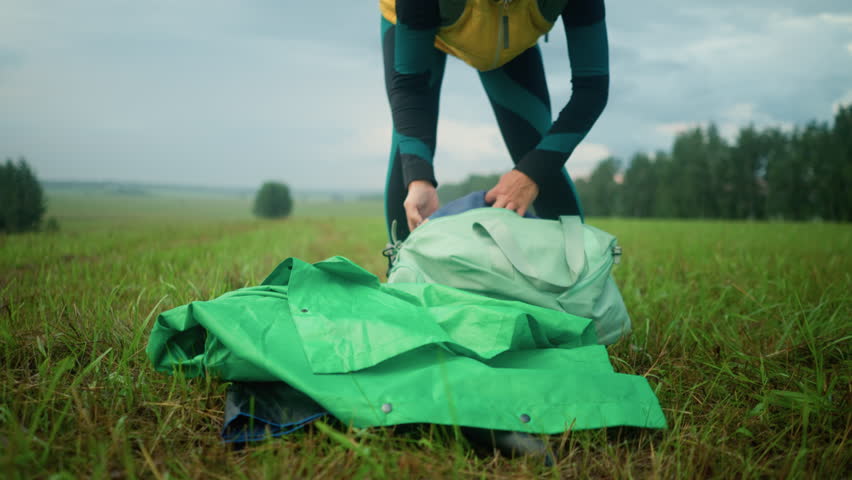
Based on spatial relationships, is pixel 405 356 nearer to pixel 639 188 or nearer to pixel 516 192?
pixel 516 192

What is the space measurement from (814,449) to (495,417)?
2.25 feet

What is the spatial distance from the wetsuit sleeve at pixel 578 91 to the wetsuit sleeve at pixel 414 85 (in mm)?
440

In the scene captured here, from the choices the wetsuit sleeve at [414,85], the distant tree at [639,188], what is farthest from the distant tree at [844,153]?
the wetsuit sleeve at [414,85]

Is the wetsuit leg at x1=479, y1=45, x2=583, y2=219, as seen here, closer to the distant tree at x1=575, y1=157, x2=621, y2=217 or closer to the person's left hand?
the person's left hand

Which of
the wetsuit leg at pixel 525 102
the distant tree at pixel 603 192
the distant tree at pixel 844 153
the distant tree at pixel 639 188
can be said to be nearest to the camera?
the wetsuit leg at pixel 525 102

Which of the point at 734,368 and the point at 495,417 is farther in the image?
the point at 734,368

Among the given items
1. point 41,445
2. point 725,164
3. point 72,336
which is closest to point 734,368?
point 41,445

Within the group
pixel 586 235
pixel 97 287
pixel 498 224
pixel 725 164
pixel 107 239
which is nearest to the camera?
pixel 498 224

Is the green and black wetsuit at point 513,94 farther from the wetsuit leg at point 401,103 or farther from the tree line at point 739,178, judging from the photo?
the tree line at point 739,178

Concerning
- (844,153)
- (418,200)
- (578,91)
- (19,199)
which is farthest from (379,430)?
(844,153)

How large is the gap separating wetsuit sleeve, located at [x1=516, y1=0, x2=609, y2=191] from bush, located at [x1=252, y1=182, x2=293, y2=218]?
40.9 meters

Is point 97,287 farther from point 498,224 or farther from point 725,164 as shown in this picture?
point 725,164

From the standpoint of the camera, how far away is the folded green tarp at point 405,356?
935mm

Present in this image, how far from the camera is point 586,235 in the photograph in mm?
1666
